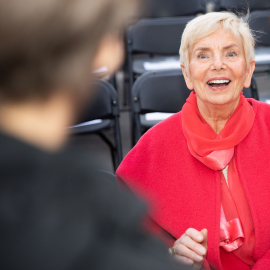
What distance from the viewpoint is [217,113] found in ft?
4.30

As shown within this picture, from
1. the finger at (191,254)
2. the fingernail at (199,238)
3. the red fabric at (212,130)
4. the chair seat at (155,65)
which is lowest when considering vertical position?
the finger at (191,254)

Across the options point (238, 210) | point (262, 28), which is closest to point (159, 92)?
point (238, 210)

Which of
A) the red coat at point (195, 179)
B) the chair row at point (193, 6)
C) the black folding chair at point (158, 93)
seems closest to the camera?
the red coat at point (195, 179)

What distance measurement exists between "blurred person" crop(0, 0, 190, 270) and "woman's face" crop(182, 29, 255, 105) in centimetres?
117

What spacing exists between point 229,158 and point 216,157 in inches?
2.0

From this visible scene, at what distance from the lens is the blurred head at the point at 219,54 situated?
1268 mm

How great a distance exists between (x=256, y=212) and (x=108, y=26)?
3.71 feet

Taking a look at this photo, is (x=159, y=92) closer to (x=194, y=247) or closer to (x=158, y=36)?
(x=158, y=36)

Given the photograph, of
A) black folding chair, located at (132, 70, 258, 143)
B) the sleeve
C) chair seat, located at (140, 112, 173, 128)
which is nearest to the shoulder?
the sleeve

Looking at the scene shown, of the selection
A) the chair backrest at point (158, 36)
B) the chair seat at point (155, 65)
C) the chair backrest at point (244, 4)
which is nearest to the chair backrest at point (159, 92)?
the chair seat at point (155, 65)

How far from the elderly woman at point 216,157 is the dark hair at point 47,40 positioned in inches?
40.9

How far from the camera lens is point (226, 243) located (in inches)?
45.9

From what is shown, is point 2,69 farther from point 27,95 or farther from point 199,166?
point 199,166

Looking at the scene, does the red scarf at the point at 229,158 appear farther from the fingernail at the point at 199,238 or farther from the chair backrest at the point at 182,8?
the chair backrest at the point at 182,8
